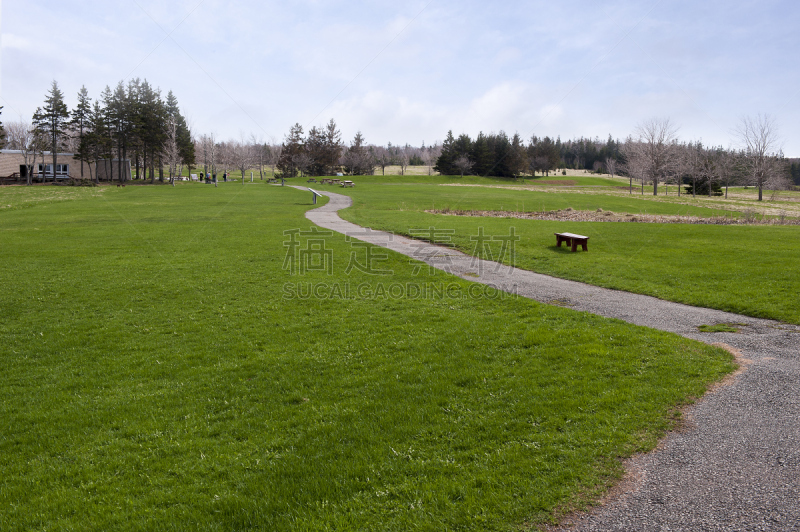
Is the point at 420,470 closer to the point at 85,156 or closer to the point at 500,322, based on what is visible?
the point at 500,322

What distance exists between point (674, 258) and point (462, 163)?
93731 millimetres

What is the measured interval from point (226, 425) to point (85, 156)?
84004mm

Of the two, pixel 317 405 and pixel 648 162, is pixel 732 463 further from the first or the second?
pixel 648 162

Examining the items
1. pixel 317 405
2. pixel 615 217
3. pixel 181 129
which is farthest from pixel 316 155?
pixel 317 405

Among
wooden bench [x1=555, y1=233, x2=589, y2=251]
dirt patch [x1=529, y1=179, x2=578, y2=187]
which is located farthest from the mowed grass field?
dirt patch [x1=529, y1=179, x2=578, y2=187]

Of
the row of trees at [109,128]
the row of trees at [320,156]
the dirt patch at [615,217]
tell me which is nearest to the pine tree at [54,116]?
the row of trees at [109,128]

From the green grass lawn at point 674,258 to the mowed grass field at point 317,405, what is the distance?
161 inches

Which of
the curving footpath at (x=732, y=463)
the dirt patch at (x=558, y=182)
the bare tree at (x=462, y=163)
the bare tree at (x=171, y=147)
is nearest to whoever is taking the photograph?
the curving footpath at (x=732, y=463)

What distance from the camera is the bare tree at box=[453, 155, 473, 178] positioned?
108 meters

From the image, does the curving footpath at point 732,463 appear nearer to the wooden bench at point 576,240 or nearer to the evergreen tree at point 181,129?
the wooden bench at point 576,240

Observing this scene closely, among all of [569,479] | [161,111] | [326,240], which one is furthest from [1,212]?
[161,111]

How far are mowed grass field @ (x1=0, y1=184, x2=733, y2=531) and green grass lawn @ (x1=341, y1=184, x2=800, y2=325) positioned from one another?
4092 millimetres

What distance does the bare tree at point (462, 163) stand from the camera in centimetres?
10806

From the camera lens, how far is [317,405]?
6875mm
